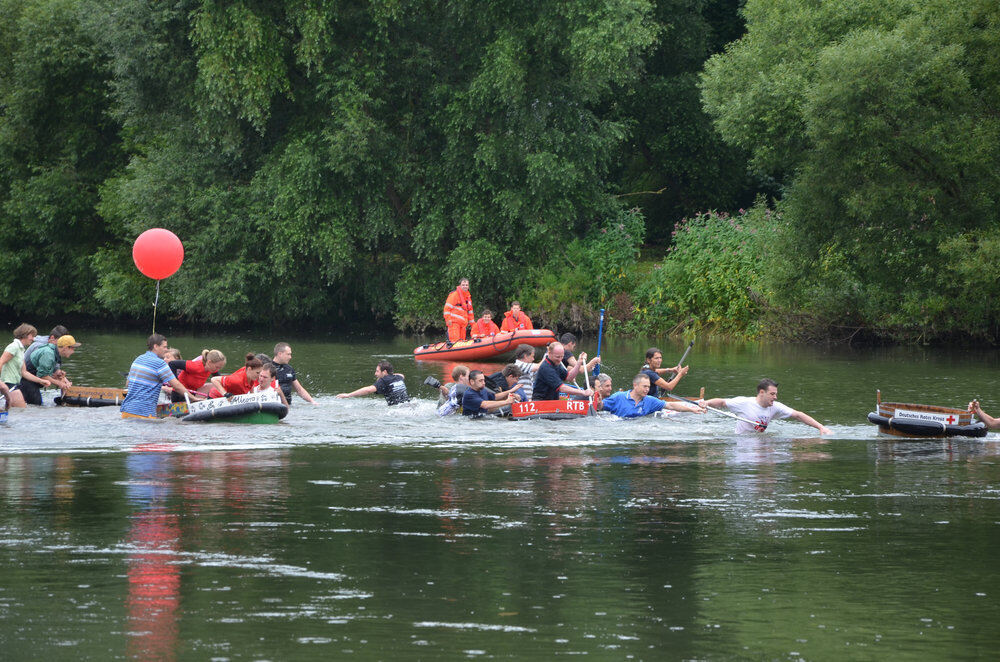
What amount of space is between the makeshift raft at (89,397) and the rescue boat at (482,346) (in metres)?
12.0

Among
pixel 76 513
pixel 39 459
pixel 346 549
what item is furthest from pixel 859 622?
pixel 39 459

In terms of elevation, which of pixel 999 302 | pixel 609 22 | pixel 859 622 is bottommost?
pixel 859 622

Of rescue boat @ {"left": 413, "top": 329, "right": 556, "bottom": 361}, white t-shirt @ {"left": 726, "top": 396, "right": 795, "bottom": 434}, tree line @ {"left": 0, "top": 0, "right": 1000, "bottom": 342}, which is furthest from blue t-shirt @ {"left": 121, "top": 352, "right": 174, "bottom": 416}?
tree line @ {"left": 0, "top": 0, "right": 1000, "bottom": 342}

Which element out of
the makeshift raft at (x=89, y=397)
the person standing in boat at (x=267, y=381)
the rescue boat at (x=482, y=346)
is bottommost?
the makeshift raft at (x=89, y=397)

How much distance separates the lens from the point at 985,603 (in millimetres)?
9625

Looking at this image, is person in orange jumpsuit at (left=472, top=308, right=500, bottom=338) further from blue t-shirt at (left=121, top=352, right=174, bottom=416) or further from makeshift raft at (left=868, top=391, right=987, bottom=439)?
makeshift raft at (left=868, top=391, right=987, bottom=439)

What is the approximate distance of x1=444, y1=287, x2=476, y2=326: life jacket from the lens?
115ft

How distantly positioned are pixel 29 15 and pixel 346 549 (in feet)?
141

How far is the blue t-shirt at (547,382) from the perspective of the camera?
2120cm

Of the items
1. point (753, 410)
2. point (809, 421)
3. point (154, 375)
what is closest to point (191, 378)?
point (154, 375)

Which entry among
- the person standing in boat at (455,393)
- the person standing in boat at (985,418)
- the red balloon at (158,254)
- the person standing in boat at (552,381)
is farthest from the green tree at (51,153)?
the person standing in boat at (985,418)

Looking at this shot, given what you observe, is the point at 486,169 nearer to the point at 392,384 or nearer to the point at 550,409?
the point at 392,384

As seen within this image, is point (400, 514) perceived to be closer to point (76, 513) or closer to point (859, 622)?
point (76, 513)

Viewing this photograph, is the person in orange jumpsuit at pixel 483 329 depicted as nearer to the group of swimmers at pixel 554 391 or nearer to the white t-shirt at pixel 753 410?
the group of swimmers at pixel 554 391
